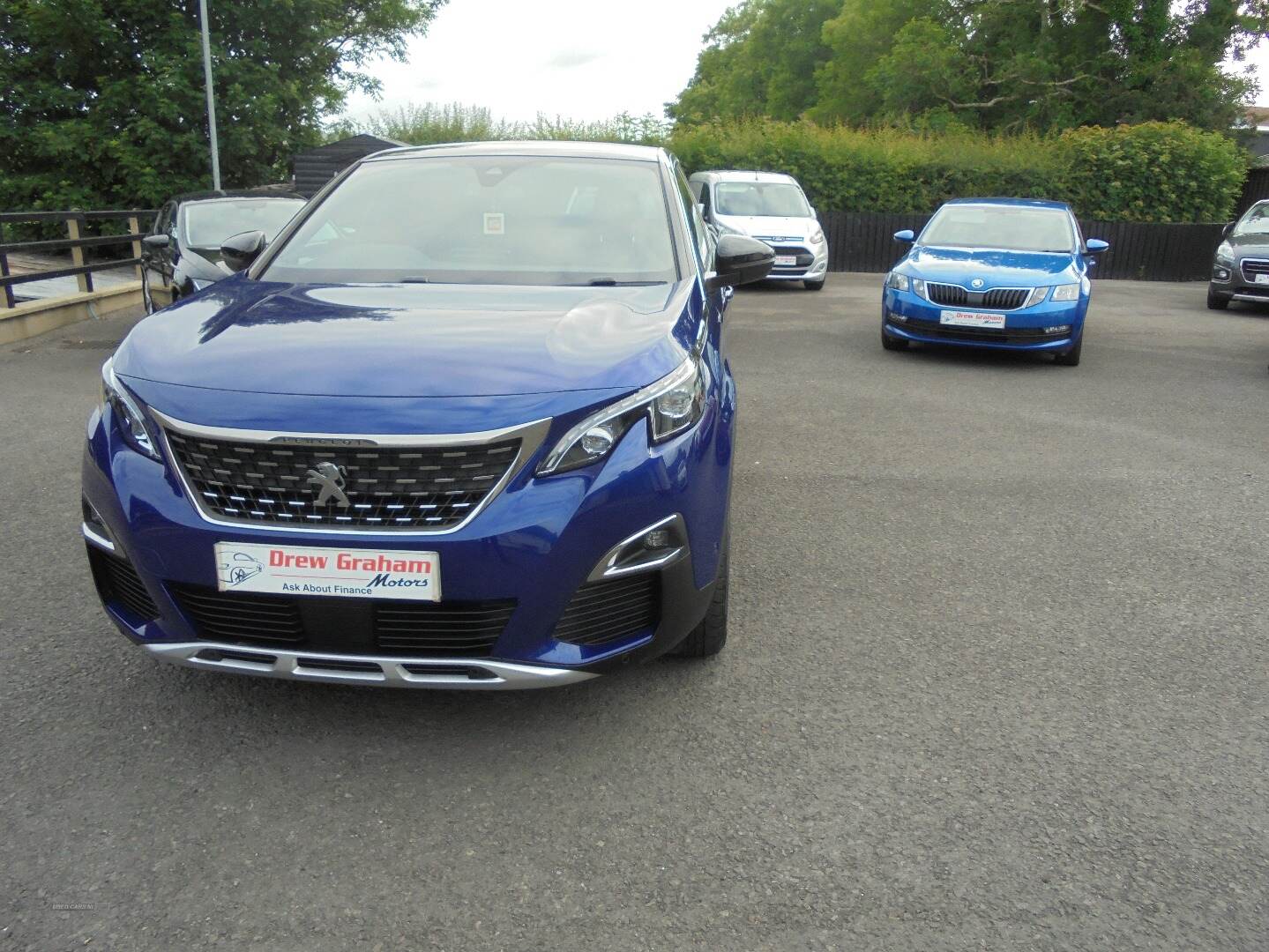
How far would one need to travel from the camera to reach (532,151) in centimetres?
461

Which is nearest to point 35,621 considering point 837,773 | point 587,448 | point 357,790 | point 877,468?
point 357,790

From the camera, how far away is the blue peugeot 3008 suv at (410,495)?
2.60 m

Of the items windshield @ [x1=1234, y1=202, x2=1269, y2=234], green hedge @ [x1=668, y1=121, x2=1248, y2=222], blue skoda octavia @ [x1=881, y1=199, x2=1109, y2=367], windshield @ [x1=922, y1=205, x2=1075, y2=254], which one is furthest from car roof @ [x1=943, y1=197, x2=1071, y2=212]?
green hedge @ [x1=668, y1=121, x2=1248, y2=222]

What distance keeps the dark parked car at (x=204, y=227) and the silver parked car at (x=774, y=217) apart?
672cm

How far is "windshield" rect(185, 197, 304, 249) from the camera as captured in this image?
11.3 metres

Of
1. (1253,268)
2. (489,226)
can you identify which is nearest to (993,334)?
(489,226)

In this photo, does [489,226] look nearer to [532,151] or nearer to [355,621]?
[532,151]

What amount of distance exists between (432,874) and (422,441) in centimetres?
99

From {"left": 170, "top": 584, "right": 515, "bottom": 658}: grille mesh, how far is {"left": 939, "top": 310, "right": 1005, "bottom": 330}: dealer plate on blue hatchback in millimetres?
7888

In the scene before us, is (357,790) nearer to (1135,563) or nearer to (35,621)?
(35,621)

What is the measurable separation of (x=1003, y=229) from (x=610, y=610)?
9449mm

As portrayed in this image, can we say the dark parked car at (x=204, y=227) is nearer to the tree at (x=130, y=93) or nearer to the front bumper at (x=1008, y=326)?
the front bumper at (x=1008, y=326)

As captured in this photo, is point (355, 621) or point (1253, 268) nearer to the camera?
point (355, 621)

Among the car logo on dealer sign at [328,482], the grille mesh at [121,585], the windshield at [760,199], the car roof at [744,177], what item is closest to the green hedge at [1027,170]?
the car roof at [744,177]
